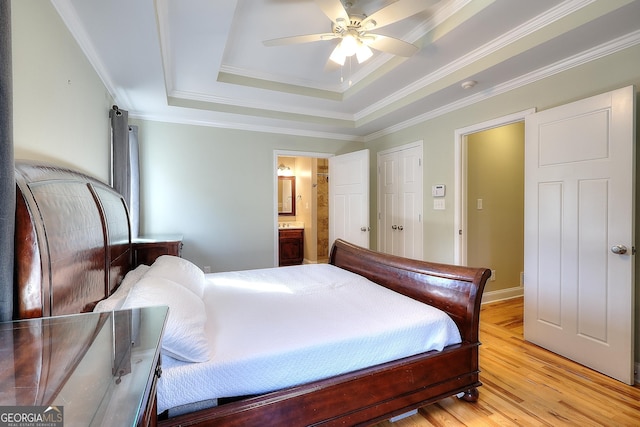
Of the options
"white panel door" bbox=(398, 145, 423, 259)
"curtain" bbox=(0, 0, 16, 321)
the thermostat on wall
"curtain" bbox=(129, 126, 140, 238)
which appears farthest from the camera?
"white panel door" bbox=(398, 145, 423, 259)

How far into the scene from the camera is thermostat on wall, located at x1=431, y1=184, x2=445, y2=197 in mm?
3439

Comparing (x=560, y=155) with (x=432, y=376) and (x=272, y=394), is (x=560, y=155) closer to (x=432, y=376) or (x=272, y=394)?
(x=432, y=376)

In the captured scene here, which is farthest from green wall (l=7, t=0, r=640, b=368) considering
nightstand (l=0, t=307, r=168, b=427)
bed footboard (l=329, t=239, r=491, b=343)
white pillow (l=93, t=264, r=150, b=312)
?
bed footboard (l=329, t=239, r=491, b=343)

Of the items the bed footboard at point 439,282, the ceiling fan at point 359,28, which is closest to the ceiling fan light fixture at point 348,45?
the ceiling fan at point 359,28

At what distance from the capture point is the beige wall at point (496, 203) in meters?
3.52

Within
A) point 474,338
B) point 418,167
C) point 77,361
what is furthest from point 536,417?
point 418,167

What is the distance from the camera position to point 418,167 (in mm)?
3807

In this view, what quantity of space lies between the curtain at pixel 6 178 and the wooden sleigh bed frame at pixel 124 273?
1.6 inches

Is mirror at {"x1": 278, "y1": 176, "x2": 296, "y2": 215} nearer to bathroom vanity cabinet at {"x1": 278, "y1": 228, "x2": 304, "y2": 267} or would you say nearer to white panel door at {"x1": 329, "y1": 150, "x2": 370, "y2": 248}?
bathroom vanity cabinet at {"x1": 278, "y1": 228, "x2": 304, "y2": 267}

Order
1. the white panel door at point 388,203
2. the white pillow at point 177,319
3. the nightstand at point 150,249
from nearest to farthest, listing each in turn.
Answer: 1. the white pillow at point 177,319
2. the nightstand at point 150,249
3. the white panel door at point 388,203

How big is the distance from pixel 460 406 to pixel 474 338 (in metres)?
0.45

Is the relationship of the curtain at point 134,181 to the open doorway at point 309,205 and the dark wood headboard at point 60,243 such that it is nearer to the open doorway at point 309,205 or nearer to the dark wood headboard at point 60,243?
the dark wood headboard at point 60,243

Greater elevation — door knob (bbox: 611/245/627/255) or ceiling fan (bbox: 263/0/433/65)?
ceiling fan (bbox: 263/0/433/65)

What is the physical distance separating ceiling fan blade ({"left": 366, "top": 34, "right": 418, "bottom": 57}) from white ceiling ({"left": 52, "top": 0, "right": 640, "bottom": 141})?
0.28 metres
